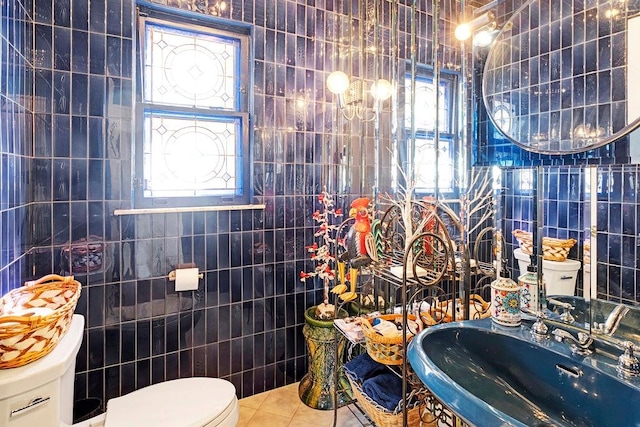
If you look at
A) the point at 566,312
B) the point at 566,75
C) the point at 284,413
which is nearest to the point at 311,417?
the point at 284,413

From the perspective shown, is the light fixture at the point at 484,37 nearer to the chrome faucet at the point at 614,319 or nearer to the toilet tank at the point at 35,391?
the chrome faucet at the point at 614,319

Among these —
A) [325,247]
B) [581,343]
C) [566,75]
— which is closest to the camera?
[581,343]

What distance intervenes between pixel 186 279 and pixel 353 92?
60.1 inches

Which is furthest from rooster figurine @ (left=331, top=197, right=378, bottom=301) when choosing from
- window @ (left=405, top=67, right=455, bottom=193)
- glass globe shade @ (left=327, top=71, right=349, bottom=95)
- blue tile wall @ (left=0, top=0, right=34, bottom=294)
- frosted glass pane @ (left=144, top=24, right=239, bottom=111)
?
blue tile wall @ (left=0, top=0, right=34, bottom=294)

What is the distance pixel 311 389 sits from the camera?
2.21 meters

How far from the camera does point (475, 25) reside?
1.59 metres

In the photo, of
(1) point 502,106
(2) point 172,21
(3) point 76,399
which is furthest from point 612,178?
(3) point 76,399

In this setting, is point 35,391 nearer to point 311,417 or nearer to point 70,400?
point 70,400

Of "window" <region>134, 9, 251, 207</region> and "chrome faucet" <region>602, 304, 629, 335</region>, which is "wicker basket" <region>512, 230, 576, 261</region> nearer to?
"chrome faucet" <region>602, 304, 629, 335</region>

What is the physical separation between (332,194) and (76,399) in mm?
1788

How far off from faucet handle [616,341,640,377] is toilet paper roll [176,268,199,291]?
1782 mm

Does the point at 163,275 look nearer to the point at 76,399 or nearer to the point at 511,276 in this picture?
the point at 76,399

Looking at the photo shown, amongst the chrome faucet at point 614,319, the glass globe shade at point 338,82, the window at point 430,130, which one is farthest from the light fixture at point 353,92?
the chrome faucet at point 614,319

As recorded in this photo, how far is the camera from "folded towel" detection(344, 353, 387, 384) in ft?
5.34
